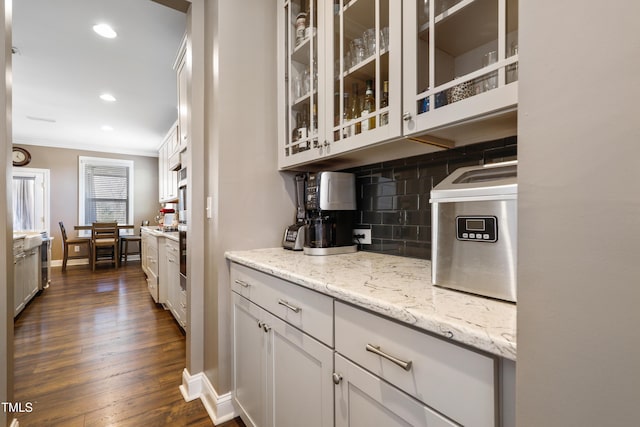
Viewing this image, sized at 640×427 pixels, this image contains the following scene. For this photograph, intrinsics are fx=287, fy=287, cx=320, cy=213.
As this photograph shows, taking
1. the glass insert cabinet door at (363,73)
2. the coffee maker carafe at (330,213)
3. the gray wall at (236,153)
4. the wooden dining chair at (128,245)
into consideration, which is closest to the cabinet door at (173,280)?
the gray wall at (236,153)

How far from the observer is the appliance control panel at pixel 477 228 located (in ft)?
2.34

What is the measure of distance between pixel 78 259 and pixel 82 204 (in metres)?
1.19

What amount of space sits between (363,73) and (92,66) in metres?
3.28

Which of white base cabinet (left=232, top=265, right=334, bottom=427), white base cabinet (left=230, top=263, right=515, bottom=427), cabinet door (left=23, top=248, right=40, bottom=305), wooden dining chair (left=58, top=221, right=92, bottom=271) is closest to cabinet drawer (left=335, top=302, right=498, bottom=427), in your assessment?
white base cabinet (left=230, top=263, right=515, bottom=427)

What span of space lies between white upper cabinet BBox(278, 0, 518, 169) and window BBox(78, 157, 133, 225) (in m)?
6.65

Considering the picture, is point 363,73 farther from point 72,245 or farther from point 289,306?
point 72,245

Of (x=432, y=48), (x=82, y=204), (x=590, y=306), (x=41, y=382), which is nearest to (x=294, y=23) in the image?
(x=432, y=48)

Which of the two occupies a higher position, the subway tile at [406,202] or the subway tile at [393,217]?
the subway tile at [406,202]

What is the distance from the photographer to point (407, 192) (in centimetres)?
147

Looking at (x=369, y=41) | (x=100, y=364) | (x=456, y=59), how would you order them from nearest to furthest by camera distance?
(x=456, y=59) < (x=369, y=41) < (x=100, y=364)

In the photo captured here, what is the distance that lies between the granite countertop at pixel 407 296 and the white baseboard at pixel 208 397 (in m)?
0.83

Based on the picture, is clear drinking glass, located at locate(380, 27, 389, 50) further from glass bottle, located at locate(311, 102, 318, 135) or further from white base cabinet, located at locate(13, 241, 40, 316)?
white base cabinet, located at locate(13, 241, 40, 316)

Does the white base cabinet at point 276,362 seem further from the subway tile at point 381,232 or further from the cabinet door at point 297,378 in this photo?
the subway tile at point 381,232

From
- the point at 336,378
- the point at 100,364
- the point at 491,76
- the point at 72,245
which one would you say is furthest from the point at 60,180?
the point at 491,76
